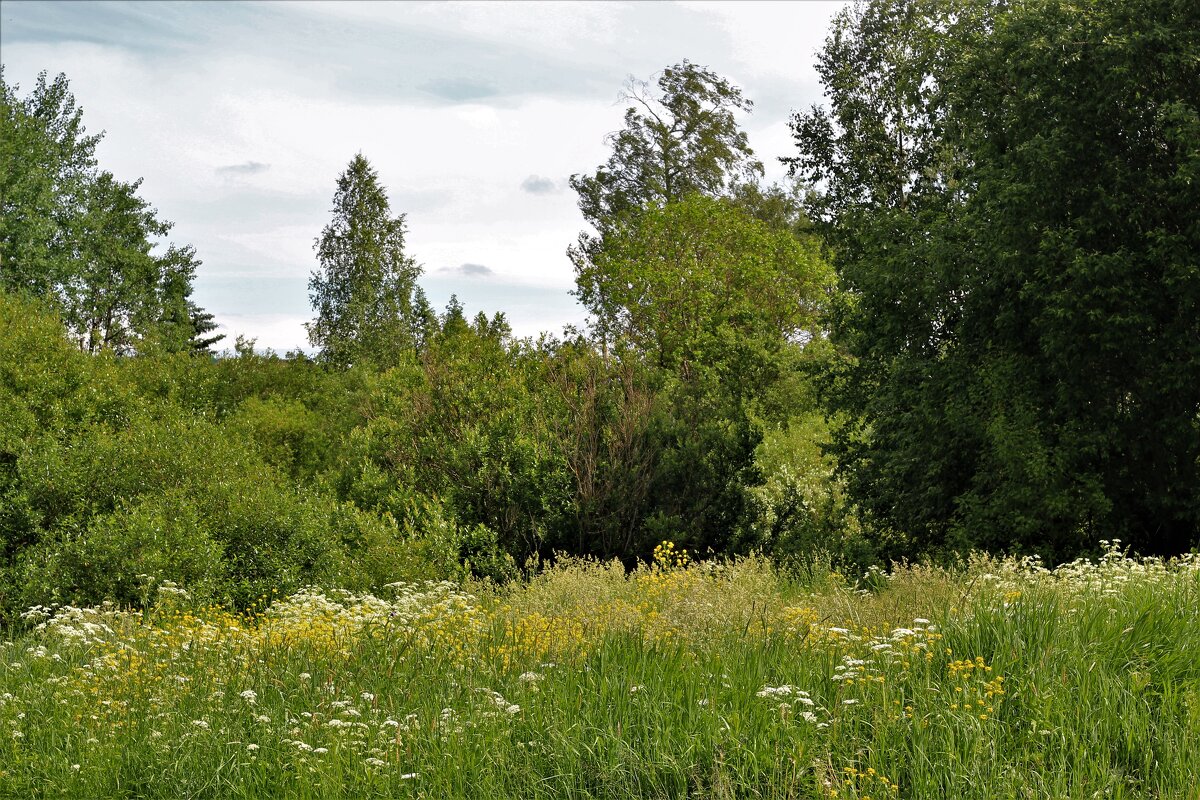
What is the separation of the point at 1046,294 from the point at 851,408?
5283 millimetres

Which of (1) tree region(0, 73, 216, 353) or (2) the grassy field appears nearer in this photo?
(2) the grassy field

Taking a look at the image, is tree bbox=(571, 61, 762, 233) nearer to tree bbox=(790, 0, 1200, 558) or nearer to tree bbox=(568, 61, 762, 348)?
tree bbox=(568, 61, 762, 348)

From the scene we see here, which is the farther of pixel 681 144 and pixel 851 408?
pixel 681 144

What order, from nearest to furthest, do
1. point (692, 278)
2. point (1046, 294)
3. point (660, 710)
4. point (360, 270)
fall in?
point (660, 710) → point (1046, 294) → point (692, 278) → point (360, 270)

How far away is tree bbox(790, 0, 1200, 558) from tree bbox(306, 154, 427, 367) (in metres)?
32.3

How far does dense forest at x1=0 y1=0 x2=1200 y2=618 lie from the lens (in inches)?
485

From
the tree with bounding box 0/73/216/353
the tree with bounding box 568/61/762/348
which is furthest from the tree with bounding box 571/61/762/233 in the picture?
the tree with bounding box 0/73/216/353

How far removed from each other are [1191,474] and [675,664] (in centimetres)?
1219

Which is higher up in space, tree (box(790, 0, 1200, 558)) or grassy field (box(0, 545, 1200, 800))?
tree (box(790, 0, 1200, 558))

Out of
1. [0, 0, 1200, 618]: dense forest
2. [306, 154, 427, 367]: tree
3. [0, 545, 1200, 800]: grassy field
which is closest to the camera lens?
[0, 545, 1200, 800]: grassy field

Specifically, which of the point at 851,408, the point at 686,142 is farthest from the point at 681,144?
the point at 851,408

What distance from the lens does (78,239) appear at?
1512 inches

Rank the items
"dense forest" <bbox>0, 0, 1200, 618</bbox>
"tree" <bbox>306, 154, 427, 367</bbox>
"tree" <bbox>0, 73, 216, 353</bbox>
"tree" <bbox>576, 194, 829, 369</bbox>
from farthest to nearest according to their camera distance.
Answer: "tree" <bbox>306, 154, 427, 367</bbox>
"tree" <bbox>0, 73, 216, 353</bbox>
"tree" <bbox>576, 194, 829, 369</bbox>
"dense forest" <bbox>0, 0, 1200, 618</bbox>

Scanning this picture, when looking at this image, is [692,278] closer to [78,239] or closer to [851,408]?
[851,408]
